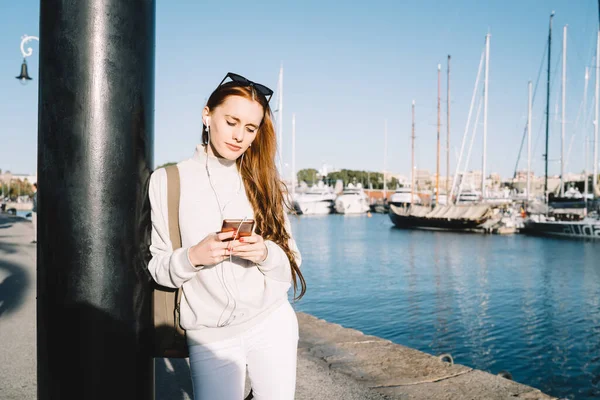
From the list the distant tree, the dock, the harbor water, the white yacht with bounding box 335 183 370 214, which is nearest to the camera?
→ the dock

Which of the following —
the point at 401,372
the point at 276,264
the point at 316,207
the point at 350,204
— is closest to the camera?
the point at 276,264

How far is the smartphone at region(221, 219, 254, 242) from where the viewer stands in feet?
5.26

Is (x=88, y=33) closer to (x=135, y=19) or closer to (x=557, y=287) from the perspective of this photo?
(x=135, y=19)

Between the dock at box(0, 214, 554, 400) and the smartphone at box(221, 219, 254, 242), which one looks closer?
the smartphone at box(221, 219, 254, 242)

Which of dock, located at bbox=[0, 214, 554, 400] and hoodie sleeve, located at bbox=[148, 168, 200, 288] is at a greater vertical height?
hoodie sleeve, located at bbox=[148, 168, 200, 288]

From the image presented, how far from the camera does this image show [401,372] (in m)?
4.28

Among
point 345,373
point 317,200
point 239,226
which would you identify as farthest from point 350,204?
point 239,226

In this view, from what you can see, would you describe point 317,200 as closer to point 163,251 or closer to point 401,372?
point 401,372

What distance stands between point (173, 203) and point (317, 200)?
9118 cm

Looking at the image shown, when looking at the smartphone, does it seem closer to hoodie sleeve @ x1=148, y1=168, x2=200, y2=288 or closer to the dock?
hoodie sleeve @ x1=148, y1=168, x2=200, y2=288

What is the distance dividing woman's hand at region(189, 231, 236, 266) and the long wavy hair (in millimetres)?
300

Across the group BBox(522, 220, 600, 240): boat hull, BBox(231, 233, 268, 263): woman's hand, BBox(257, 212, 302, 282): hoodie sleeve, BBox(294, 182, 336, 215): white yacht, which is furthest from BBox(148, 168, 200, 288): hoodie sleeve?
BBox(294, 182, 336, 215): white yacht

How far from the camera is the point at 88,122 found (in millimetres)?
1446

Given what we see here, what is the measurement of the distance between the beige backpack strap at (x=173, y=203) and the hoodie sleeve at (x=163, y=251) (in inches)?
0.5
